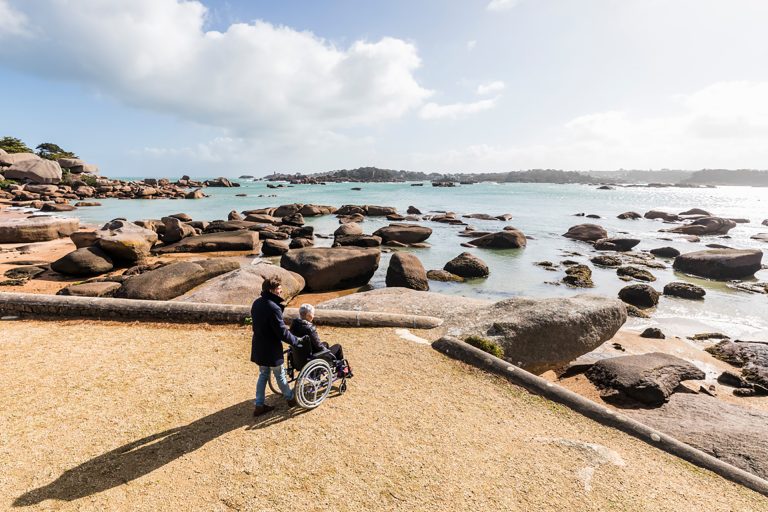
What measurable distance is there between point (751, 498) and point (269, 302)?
778cm

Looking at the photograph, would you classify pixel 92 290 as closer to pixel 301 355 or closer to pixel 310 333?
pixel 301 355

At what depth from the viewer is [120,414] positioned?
6.57 metres

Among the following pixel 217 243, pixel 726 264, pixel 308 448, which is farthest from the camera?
pixel 217 243

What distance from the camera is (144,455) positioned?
564cm

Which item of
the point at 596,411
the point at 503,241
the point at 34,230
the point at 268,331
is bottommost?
the point at 503,241

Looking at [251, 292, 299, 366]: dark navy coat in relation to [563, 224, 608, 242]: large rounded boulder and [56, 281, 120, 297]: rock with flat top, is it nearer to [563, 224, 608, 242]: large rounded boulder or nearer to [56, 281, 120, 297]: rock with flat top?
[56, 281, 120, 297]: rock with flat top

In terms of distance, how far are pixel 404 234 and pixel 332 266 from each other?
1605 centimetres

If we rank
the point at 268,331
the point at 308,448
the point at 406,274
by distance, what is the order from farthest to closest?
the point at 406,274, the point at 268,331, the point at 308,448

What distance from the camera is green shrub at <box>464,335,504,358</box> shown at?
955 centimetres

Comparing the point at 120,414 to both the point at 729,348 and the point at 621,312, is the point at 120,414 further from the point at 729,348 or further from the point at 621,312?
the point at 729,348

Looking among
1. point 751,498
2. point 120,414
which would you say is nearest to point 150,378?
point 120,414

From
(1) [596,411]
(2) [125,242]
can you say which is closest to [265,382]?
(1) [596,411]

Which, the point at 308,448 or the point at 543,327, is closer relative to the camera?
the point at 308,448

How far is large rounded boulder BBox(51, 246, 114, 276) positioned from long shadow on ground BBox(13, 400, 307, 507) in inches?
706
